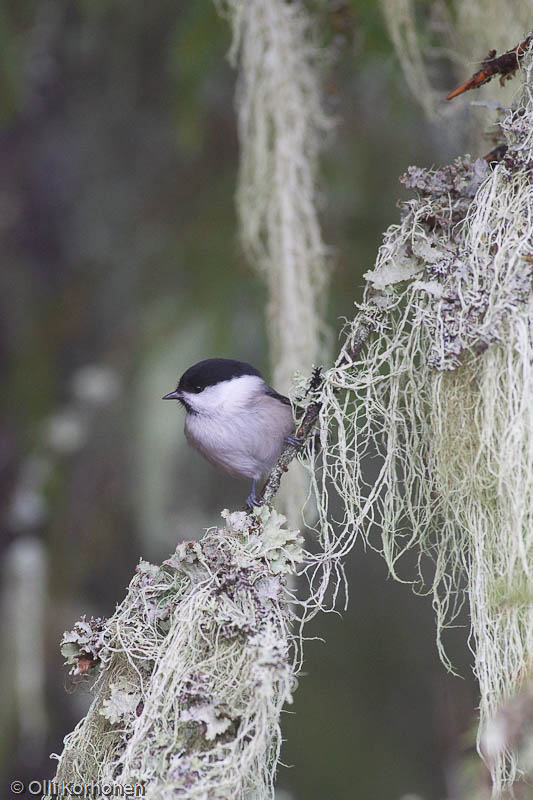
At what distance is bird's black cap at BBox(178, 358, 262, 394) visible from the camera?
2.35 metres

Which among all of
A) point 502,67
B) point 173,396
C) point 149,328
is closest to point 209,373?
point 173,396

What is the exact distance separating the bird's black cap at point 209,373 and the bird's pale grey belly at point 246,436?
9 centimetres

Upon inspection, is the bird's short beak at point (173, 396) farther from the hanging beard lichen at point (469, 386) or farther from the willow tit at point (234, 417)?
the hanging beard lichen at point (469, 386)

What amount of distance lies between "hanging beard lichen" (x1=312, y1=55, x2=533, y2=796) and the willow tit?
91 cm

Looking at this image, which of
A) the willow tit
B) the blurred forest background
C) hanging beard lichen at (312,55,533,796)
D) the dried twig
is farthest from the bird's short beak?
the dried twig

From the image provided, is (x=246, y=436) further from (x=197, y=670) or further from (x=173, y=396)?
(x=197, y=670)

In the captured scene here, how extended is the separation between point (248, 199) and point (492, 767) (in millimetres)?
1572

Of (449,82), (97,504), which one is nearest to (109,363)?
(97,504)

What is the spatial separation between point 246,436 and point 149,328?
0.61 meters

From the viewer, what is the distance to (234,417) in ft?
7.68

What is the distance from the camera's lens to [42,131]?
3.51 metres

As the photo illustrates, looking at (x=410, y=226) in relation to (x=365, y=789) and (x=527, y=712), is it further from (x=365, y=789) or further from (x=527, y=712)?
(x=365, y=789)

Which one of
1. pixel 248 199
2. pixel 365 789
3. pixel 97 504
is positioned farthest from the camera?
pixel 365 789

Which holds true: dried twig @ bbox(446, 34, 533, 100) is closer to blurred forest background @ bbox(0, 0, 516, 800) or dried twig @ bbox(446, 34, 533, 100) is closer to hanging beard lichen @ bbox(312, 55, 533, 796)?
hanging beard lichen @ bbox(312, 55, 533, 796)
